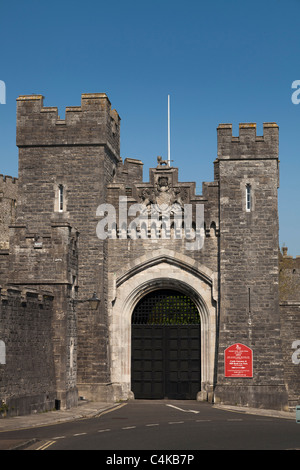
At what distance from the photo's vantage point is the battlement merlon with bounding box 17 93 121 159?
2927 centimetres

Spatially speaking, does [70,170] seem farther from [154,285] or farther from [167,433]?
[167,433]

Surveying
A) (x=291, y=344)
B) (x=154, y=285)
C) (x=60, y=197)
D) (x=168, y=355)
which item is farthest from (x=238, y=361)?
(x=60, y=197)

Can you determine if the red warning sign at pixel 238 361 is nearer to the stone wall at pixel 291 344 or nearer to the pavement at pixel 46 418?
the stone wall at pixel 291 344

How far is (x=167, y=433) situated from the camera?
17438mm

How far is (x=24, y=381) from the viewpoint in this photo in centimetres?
2278

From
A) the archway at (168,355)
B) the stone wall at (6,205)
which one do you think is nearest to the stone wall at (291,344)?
the archway at (168,355)

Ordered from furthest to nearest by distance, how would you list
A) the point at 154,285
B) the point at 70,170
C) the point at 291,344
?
the point at 154,285
the point at 70,170
the point at 291,344

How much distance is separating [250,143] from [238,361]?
332 inches

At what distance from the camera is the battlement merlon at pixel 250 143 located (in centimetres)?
2912

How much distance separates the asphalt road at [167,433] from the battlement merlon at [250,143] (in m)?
10.1

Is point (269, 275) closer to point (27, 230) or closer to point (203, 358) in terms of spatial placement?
point (203, 358)

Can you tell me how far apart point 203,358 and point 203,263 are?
3711 mm

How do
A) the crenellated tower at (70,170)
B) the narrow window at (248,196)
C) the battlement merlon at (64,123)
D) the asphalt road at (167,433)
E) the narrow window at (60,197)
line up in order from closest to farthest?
the asphalt road at (167,433), the crenellated tower at (70,170), the narrow window at (248,196), the battlement merlon at (64,123), the narrow window at (60,197)
